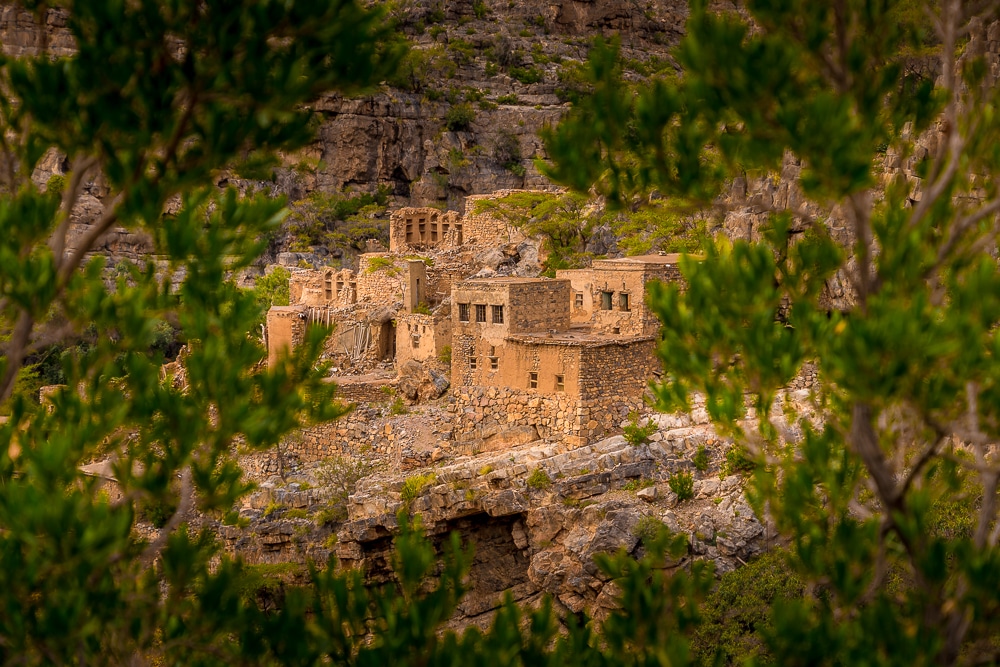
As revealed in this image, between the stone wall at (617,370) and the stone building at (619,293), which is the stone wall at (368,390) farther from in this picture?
the stone wall at (617,370)

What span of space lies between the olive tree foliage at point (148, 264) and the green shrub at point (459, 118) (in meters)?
61.7

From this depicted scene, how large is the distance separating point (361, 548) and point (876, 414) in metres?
19.4

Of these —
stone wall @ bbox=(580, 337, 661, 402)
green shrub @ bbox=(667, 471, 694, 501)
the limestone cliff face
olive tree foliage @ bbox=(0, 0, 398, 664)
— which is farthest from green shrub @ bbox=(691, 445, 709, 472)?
the limestone cliff face

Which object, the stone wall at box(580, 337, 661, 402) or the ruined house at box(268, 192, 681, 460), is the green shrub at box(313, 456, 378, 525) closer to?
the ruined house at box(268, 192, 681, 460)

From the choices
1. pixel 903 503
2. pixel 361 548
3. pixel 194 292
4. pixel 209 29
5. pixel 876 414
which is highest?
pixel 209 29

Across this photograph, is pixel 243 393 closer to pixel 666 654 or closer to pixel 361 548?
pixel 666 654

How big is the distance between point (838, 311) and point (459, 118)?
62.8m

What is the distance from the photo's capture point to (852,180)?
7.93 metres

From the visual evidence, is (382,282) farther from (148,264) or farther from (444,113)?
(444,113)

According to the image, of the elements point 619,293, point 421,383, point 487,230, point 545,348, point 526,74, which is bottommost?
point 421,383

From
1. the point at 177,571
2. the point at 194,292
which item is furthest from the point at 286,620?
the point at 194,292

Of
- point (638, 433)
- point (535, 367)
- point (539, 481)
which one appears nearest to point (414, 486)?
point (539, 481)

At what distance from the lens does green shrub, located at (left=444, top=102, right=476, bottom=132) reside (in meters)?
69.4

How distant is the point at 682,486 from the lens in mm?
22297
